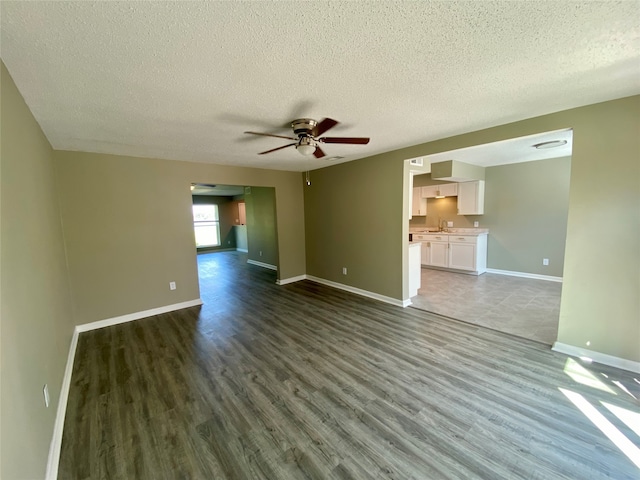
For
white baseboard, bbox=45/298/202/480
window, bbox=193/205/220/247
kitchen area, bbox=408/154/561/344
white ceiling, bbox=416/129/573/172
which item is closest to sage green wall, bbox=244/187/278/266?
white baseboard, bbox=45/298/202/480

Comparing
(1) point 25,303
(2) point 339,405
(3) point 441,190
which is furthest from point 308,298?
(3) point 441,190

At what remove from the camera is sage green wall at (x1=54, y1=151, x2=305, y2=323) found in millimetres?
3469

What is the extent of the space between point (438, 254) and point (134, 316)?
6.20 meters

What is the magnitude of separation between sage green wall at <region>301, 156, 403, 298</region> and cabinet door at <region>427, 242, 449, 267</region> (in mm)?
2636

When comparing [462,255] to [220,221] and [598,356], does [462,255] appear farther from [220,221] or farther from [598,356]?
[220,221]

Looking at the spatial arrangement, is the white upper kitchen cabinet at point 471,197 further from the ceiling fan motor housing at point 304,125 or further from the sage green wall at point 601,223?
the ceiling fan motor housing at point 304,125

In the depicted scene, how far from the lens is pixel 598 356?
2510 millimetres

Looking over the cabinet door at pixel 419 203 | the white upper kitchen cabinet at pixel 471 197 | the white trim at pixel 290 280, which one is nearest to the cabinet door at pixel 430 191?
the cabinet door at pixel 419 203

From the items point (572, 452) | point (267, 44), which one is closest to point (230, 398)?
point (572, 452)

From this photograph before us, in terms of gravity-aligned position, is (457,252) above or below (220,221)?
below

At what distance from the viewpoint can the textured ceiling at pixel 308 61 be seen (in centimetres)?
121

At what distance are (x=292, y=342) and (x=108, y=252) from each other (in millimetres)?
2924

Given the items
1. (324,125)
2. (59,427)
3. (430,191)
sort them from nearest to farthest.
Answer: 1. (59,427)
2. (324,125)
3. (430,191)

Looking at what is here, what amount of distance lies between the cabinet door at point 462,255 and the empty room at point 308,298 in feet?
4.62
